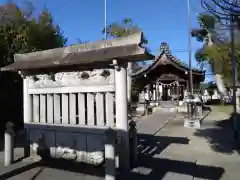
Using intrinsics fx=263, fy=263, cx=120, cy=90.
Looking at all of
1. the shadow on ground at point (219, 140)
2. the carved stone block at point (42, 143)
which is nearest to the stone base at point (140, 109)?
the shadow on ground at point (219, 140)

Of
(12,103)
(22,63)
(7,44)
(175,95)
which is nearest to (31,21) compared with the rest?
(7,44)

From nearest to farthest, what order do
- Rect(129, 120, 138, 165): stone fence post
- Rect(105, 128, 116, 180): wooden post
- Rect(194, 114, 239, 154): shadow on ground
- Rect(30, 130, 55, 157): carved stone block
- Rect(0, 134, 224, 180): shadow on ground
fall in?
1. Rect(105, 128, 116, 180): wooden post
2. Rect(0, 134, 224, 180): shadow on ground
3. Rect(129, 120, 138, 165): stone fence post
4. Rect(30, 130, 55, 157): carved stone block
5. Rect(194, 114, 239, 154): shadow on ground

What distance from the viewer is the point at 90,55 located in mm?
6191

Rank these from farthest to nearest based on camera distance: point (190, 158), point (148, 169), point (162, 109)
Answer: point (162, 109) → point (190, 158) → point (148, 169)

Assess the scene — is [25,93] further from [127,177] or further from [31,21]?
[31,21]

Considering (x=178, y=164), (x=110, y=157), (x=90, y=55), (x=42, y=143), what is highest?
(x=90, y=55)

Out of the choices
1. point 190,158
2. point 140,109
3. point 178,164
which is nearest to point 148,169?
point 178,164

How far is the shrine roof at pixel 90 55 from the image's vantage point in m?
5.64

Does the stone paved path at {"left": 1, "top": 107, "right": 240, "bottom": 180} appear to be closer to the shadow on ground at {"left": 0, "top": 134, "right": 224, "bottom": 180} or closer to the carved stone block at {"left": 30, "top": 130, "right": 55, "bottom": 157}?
the shadow on ground at {"left": 0, "top": 134, "right": 224, "bottom": 180}

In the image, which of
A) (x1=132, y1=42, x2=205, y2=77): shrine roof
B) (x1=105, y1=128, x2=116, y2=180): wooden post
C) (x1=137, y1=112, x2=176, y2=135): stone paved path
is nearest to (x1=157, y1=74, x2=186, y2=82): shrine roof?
(x1=132, y1=42, x2=205, y2=77): shrine roof

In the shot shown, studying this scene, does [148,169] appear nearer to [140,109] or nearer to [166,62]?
[140,109]

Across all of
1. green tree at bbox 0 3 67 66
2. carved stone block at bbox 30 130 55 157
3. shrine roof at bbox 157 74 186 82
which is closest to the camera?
carved stone block at bbox 30 130 55 157

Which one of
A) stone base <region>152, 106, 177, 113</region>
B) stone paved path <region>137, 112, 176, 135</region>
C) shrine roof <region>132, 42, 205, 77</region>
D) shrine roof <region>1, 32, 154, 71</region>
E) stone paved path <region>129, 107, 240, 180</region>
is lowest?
stone paved path <region>137, 112, 176, 135</region>

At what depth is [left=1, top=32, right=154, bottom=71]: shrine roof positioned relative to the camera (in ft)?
18.5
